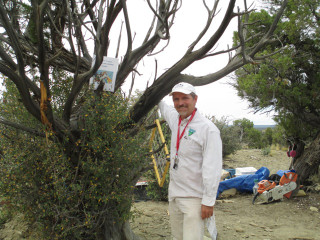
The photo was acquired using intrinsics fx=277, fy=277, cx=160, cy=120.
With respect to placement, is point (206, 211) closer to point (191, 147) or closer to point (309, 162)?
point (191, 147)

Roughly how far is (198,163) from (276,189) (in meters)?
6.72

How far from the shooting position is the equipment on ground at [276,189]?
8.42 metres

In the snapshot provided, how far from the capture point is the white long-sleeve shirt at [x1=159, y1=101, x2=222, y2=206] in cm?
262

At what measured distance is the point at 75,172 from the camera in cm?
355

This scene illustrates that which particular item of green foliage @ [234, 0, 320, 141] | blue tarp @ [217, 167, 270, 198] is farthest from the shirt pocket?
blue tarp @ [217, 167, 270, 198]

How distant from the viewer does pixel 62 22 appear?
13.7 feet

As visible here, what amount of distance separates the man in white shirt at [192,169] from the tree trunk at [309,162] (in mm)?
7481

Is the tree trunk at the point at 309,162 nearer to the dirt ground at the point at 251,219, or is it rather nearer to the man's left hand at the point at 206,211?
the dirt ground at the point at 251,219

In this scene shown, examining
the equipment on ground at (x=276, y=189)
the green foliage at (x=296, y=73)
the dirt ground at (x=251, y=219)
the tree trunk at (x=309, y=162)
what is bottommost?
the dirt ground at (x=251, y=219)

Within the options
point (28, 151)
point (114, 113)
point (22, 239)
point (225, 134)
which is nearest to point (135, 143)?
point (114, 113)

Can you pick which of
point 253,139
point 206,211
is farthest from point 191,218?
point 253,139

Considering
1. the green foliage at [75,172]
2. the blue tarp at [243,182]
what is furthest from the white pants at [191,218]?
the blue tarp at [243,182]

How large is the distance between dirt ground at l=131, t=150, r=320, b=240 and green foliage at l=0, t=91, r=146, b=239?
1.15 m

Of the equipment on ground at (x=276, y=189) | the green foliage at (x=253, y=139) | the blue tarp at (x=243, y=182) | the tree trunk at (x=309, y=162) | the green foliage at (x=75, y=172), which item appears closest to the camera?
the green foliage at (x=75, y=172)
